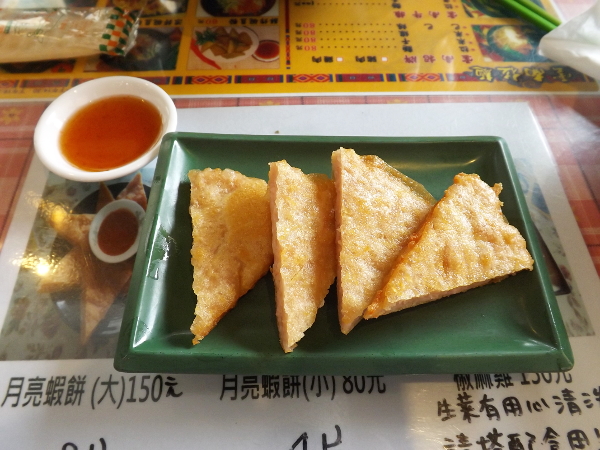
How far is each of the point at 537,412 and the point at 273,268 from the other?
1.35m

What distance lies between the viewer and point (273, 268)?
1755mm

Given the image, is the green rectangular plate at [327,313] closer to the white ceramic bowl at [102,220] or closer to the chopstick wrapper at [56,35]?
the white ceramic bowl at [102,220]

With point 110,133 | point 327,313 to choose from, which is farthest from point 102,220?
point 327,313

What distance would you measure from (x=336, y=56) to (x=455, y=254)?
1965 millimetres

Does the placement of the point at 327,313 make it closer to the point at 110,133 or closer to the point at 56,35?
the point at 110,133

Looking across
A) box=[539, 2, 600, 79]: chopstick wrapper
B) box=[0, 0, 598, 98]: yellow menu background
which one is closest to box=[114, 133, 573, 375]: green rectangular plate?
box=[0, 0, 598, 98]: yellow menu background

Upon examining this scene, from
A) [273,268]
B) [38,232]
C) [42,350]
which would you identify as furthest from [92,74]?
[273,268]

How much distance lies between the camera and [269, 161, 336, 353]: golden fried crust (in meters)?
1.58

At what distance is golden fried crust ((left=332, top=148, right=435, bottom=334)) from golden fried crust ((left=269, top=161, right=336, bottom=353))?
68mm

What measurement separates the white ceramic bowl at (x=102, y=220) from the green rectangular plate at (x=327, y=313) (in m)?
0.32

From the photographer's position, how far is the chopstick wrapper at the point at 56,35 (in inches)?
106

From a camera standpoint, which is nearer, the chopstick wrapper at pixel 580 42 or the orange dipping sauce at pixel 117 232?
the orange dipping sauce at pixel 117 232

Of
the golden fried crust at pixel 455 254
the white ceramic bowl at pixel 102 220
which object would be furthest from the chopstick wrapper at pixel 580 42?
the white ceramic bowl at pixel 102 220

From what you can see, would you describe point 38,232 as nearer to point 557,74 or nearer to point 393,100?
point 393,100
